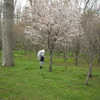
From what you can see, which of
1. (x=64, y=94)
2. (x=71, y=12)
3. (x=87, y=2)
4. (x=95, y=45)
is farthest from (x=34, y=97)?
(x=87, y=2)

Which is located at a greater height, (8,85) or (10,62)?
(10,62)

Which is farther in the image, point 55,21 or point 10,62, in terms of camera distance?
point 10,62

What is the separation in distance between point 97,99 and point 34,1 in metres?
9.44

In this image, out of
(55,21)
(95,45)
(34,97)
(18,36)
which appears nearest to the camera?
(34,97)

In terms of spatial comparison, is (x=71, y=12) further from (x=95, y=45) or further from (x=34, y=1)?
(x=95, y=45)

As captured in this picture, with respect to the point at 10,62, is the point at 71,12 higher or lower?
higher

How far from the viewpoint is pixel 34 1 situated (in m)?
11.9

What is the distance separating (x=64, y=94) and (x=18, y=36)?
1669cm

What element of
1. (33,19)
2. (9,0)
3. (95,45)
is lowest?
(95,45)

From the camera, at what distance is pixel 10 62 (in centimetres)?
1127

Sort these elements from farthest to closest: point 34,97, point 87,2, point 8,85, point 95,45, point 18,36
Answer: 1. point 87,2
2. point 18,36
3. point 95,45
4. point 8,85
5. point 34,97

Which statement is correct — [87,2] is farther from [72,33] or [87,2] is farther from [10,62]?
[10,62]

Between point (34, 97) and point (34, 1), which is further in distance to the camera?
point (34, 1)

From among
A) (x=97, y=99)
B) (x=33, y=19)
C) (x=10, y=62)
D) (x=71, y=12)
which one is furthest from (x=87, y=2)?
(x=97, y=99)
